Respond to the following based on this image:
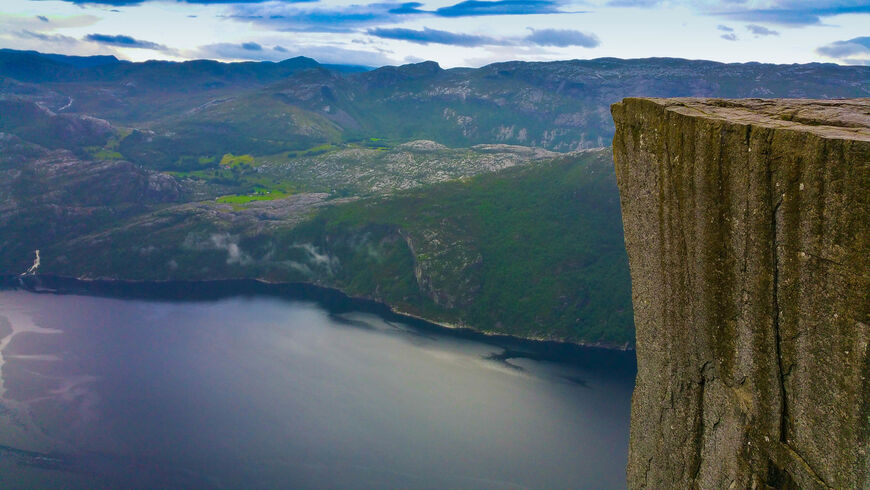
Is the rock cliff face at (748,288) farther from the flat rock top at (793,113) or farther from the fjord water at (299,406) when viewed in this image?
the fjord water at (299,406)

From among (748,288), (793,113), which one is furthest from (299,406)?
(793,113)

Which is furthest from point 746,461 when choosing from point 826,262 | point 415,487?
point 415,487

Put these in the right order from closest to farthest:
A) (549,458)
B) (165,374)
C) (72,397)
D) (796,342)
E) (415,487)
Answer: (796,342)
(415,487)
(549,458)
(72,397)
(165,374)

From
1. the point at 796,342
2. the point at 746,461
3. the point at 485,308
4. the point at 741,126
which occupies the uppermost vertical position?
the point at 741,126

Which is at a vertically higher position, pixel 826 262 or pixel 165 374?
pixel 826 262

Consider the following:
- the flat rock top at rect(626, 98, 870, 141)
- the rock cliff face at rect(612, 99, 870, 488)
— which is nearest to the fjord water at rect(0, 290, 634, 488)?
the rock cliff face at rect(612, 99, 870, 488)

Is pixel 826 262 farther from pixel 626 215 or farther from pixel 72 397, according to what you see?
pixel 72 397

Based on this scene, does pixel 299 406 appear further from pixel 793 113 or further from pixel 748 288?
pixel 793 113

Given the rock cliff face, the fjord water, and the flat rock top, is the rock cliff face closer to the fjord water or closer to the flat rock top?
the flat rock top
